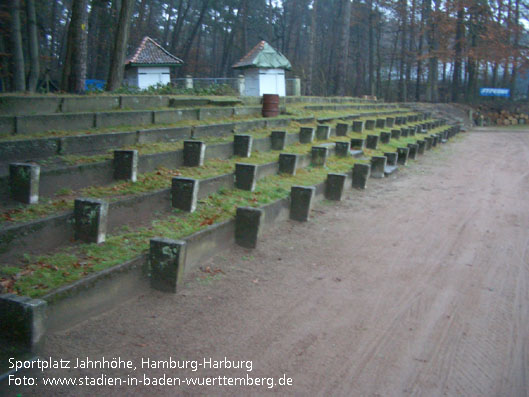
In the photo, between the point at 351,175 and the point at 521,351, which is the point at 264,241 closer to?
the point at 521,351

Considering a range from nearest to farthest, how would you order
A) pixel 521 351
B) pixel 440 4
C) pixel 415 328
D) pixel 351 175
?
pixel 521 351, pixel 415 328, pixel 351 175, pixel 440 4

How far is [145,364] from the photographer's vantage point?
3336 mm

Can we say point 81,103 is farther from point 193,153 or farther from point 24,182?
point 24,182

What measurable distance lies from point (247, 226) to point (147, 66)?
62.5ft

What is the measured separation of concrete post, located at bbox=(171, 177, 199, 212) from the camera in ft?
18.7

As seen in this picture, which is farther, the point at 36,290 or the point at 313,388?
the point at 36,290

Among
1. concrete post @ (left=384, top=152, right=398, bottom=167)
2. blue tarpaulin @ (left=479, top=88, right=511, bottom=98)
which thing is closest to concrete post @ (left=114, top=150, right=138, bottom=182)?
concrete post @ (left=384, top=152, right=398, bottom=167)

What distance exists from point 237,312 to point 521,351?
235cm

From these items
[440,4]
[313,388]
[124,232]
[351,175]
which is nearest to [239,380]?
[313,388]

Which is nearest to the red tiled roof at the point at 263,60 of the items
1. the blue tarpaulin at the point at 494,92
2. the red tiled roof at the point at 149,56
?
the red tiled roof at the point at 149,56

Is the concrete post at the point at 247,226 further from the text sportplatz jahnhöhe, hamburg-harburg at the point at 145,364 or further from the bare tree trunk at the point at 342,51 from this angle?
the bare tree trunk at the point at 342,51

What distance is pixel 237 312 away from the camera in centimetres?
421

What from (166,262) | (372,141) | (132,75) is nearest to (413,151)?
(372,141)

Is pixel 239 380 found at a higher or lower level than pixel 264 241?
lower
